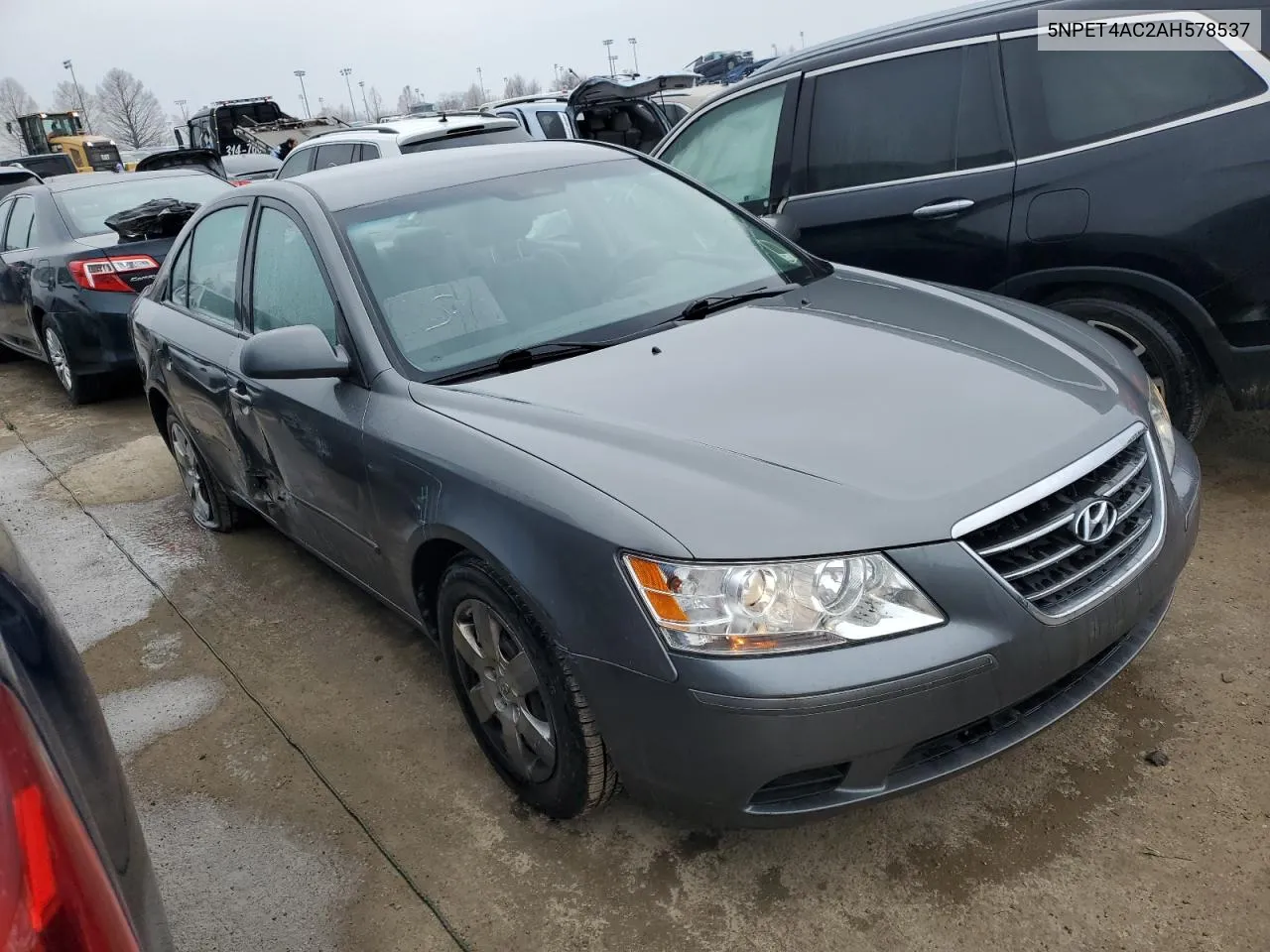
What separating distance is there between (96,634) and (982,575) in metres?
3.38

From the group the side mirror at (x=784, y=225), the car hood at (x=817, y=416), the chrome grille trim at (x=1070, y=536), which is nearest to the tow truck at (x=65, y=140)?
the side mirror at (x=784, y=225)

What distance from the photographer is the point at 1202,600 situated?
3043 millimetres

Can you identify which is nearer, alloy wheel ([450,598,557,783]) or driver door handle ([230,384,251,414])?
alloy wheel ([450,598,557,783])

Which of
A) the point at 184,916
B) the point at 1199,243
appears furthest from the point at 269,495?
the point at 1199,243

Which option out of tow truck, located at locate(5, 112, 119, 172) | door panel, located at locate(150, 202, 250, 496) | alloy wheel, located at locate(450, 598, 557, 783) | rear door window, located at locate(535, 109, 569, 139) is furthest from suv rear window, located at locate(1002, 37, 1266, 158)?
tow truck, located at locate(5, 112, 119, 172)

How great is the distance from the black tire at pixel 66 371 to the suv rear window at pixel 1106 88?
612cm

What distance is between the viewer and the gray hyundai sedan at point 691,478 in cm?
189

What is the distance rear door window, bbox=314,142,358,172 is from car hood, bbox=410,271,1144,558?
259 inches

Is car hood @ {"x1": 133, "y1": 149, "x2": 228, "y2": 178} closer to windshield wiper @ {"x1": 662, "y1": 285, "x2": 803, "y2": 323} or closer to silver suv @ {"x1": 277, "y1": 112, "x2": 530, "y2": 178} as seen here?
silver suv @ {"x1": 277, "y1": 112, "x2": 530, "y2": 178}

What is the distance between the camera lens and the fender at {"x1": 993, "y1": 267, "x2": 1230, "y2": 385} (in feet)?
11.4

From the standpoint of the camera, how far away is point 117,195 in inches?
286

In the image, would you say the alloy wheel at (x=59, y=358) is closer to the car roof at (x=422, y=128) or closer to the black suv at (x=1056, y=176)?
the car roof at (x=422, y=128)

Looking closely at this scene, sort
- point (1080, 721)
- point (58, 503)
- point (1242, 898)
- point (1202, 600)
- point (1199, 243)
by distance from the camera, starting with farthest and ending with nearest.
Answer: point (58, 503), point (1199, 243), point (1202, 600), point (1080, 721), point (1242, 898)

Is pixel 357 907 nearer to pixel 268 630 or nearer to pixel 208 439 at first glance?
pixel 268 630
